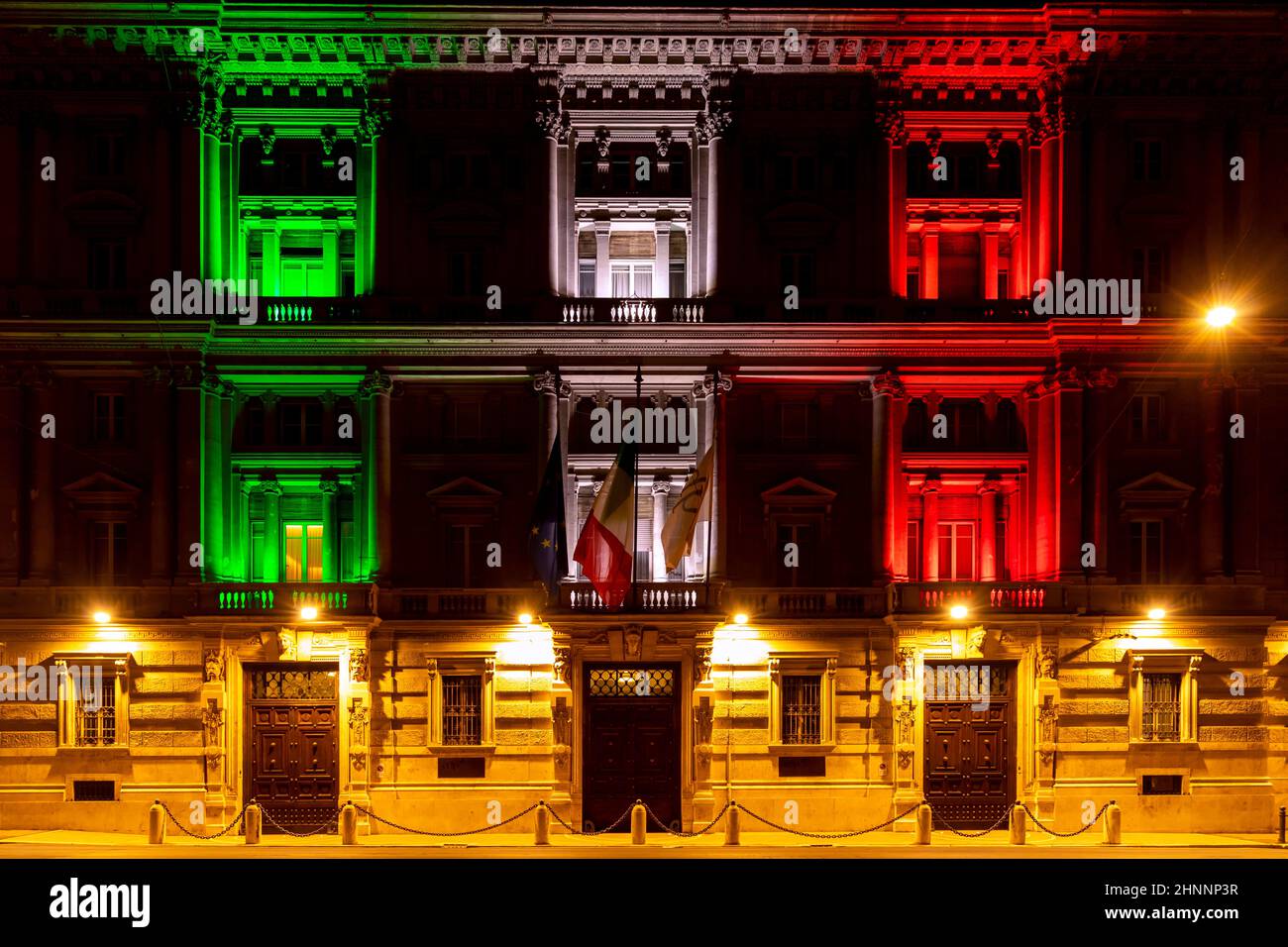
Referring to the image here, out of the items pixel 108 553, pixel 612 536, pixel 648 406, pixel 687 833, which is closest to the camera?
pixel 612 536

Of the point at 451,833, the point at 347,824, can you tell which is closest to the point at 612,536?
the point at 451,833

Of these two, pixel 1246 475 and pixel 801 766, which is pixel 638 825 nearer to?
pixel 801 766

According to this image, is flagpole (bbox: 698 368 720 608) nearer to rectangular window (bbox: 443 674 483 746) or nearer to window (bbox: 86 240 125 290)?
rectangular window (bbox: 443 674 483 746)

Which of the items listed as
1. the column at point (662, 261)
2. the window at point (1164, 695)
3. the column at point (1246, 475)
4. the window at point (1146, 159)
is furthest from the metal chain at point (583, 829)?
Result: the window at point (1146, 159)

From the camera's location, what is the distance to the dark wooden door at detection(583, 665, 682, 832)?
29891 mm

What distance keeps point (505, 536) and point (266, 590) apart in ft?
21.3

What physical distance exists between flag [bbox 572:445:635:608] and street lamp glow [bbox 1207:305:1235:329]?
1525 centimetres

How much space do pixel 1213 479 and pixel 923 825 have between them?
1318 centimetres

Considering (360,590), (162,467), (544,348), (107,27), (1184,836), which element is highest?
(107,27)

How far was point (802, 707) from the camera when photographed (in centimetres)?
3059

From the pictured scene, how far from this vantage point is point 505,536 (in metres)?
31.6
